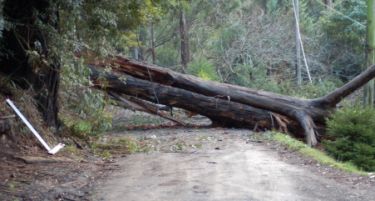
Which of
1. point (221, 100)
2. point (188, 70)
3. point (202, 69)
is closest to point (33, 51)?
point (221, 100)

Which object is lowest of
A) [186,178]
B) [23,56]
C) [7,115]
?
[186,178]

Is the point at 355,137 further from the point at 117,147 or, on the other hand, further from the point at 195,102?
the point at 117,147

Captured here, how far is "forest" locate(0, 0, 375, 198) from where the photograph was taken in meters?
9.47

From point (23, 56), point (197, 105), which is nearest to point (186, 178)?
point (23, 56)

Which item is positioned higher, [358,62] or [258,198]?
[358,62]

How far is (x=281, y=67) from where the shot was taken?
28.5m

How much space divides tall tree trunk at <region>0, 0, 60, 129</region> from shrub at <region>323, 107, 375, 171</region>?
6.87 meters

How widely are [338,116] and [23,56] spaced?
25.4ft

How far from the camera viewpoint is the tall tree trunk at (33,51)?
9102 mm

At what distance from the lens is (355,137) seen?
1322 centimetres

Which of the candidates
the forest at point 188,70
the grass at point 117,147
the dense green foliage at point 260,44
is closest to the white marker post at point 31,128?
the forest at point 188,70

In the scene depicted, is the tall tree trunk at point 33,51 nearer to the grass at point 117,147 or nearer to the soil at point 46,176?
the grass at point 117,147

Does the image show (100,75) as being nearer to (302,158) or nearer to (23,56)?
(23,56)

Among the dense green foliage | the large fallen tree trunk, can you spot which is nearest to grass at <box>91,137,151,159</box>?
the large fallen tree trunk
